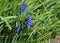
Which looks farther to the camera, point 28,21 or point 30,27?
point 30,27

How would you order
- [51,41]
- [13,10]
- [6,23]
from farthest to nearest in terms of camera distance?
[51,41] → [13,10] → [6,23]

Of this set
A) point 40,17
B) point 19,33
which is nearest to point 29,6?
point 40,17

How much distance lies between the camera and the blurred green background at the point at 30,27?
255 centimetres

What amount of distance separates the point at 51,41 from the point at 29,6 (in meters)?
0.51

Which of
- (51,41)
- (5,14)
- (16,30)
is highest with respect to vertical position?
(5,14)

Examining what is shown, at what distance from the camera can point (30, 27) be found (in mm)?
2682

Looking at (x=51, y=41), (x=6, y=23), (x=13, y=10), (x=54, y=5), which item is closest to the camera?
(x=6, y=23)

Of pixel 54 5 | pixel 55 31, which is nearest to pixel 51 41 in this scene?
pixel 55 31

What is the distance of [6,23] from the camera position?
244cm

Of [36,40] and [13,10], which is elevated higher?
[13,10]

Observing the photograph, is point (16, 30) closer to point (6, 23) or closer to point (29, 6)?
point (6, 23)

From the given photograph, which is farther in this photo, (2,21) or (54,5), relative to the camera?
(54,5)

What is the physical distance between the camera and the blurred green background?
2.55 metres

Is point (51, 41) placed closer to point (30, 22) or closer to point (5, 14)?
point (30, 22)
